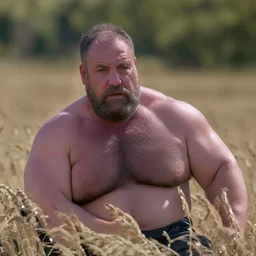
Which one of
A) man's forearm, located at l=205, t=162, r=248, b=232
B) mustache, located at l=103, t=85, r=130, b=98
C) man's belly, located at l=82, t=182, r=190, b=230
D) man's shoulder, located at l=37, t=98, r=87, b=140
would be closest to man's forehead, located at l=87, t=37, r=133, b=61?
mustache, located at l=103, t=85, r=130, b=98

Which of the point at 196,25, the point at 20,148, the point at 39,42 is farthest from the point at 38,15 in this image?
the point at 20,148

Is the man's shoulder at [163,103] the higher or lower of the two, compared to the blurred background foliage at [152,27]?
higher

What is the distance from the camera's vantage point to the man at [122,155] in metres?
4.79

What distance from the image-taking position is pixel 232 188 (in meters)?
4.90

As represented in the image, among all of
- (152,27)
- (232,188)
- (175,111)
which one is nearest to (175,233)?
(232,188)

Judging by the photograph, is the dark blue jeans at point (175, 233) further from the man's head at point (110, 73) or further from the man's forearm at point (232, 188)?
the man's head at point (110, 73)

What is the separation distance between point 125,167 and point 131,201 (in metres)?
0.16

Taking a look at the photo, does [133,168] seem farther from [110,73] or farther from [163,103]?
[110,73]

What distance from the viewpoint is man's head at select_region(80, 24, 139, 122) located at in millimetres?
4773

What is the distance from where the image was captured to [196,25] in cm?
7138

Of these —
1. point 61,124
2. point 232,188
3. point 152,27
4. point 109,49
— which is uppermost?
point 109,49

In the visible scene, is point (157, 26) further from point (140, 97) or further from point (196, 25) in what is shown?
point (140, 97)

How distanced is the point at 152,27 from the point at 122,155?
79865mm

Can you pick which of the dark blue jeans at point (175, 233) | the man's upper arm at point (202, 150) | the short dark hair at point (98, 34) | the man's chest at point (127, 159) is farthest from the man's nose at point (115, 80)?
the dark blue jeans at point (175, 233)
